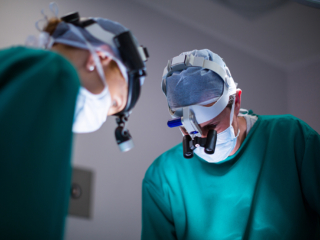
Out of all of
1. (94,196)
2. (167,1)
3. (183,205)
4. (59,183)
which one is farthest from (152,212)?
(167,1)

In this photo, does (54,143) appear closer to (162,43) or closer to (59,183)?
(59,183)

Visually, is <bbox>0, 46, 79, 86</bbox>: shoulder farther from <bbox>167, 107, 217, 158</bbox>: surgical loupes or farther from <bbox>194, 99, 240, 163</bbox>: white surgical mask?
<bbox>194, 99, 240, 163</bbox>: white surgical mask

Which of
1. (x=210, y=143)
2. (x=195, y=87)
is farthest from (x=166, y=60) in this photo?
(x=210, y=143)

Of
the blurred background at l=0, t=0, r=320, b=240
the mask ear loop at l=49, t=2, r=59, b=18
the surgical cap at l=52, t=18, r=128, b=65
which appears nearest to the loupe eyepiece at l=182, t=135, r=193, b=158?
the blurred background at l=0, t=0, r=320, b=240

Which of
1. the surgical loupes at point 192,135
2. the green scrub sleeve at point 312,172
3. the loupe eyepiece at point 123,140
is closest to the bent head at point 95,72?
the loupe eyepiece at point 123,140

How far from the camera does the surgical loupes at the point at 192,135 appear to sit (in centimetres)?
159

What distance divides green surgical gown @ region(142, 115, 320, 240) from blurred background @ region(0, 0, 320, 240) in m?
0.23

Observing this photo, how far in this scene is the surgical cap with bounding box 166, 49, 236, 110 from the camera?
1670 mm

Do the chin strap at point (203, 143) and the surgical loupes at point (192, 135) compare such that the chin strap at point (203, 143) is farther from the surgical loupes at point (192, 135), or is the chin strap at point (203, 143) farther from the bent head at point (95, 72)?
the bent head at point (95, 72)

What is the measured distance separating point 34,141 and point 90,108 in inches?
14.6

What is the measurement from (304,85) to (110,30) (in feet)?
8.57

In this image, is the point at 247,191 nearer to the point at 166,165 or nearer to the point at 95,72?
the point at 166,165

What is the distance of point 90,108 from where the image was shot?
110 centimetres

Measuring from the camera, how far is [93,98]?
41.8 inches
